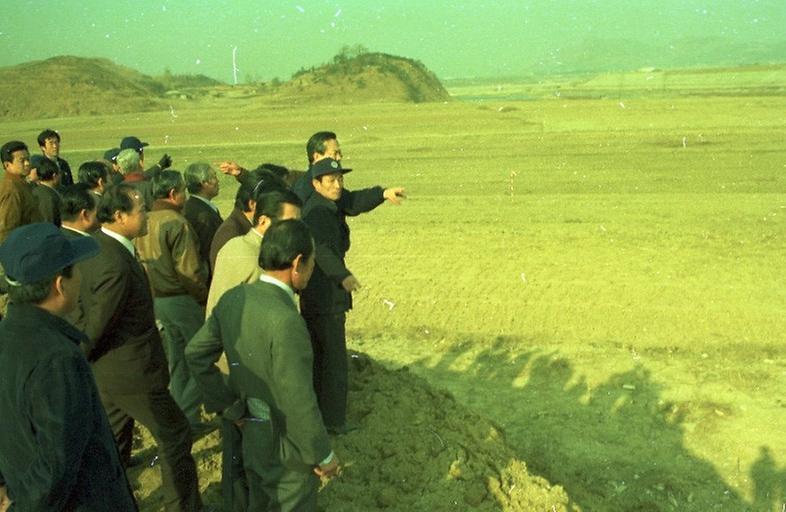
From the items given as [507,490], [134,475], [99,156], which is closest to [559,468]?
[507,490]

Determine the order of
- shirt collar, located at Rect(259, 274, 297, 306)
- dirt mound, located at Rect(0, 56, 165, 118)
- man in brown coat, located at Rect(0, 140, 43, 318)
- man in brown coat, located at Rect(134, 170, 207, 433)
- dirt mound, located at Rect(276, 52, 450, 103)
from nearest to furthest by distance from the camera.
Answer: shirt collar, located at Rect(259, 274, 297, 306) → man in brown coat, located at Rect(134, 170, 207, 433) → man in brown coat, located at Rect(0, 140, 43, 318) → dirt mound, located at Rect(276, 52, 450, 103) → dirt mound, located at Rect(0, 56, 165, 118)

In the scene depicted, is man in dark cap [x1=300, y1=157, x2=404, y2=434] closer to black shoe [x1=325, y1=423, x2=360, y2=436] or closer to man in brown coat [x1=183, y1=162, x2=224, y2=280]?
black shoe [x1=325, y1=423, x2=360, y2=436]

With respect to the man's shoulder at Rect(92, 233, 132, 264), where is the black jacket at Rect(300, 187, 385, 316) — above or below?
below

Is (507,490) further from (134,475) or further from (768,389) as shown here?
(768,389)

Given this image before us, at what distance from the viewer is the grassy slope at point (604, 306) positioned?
623 cm

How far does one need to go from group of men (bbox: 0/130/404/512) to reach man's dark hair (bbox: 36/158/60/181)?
0.06 feet

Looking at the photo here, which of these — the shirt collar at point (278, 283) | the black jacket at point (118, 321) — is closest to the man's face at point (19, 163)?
the black jacket at point (118, 321)

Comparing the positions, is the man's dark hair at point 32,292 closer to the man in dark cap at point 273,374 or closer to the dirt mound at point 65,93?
the man in dark cap at point 273,374

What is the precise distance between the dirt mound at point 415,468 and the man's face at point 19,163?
3214mm

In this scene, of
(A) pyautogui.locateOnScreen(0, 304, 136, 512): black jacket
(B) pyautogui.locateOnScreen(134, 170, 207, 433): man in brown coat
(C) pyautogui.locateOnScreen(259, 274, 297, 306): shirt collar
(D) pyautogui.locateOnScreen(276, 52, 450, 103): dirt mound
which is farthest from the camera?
(D) pyautogui.locateOnScreen(276, 52, 450, 103): dirt mound

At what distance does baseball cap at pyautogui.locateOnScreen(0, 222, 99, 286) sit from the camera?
2619 millimetres

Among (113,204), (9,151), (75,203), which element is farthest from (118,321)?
(9,151)

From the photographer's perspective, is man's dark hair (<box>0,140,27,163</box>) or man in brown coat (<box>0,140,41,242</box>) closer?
man in brown coat (<box>0,140,41,242</box>)

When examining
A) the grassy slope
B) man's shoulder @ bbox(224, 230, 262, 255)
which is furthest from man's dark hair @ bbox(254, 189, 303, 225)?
the grassy slope
